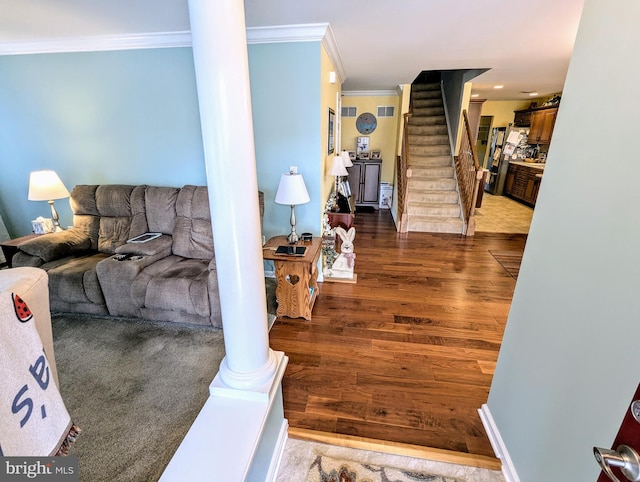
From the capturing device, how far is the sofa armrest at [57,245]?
8.63 ft

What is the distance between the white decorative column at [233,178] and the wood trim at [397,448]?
564mm

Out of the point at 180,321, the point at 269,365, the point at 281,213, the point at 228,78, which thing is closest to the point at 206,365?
the point at 180,321

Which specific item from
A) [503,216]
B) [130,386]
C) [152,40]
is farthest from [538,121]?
[130,386]

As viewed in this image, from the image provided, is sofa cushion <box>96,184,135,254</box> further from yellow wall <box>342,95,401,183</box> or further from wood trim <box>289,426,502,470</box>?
yellow wall <box>342,95,401,183</box>

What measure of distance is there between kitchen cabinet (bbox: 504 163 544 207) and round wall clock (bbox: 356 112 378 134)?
361 centimetres

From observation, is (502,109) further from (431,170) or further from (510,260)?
(510,260)

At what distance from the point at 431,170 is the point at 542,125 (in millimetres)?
3500

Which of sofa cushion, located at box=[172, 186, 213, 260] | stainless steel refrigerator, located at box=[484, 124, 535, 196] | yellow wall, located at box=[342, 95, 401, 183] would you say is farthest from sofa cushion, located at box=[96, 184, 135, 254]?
stainless steel refrigerator, located at box=[484, 124, 535, 196]

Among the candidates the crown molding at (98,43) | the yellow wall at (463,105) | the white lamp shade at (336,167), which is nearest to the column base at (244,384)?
the white lamp shade at (336,167)

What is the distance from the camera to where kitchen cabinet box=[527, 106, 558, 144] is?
639cm

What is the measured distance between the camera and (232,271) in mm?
1158

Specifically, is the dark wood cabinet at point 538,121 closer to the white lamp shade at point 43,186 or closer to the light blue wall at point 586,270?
the light blue wall at point 586,270

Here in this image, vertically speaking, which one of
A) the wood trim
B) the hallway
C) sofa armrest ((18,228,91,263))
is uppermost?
sofa armrest ((18,228,91,263))

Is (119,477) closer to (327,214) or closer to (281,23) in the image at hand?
(327,214)
